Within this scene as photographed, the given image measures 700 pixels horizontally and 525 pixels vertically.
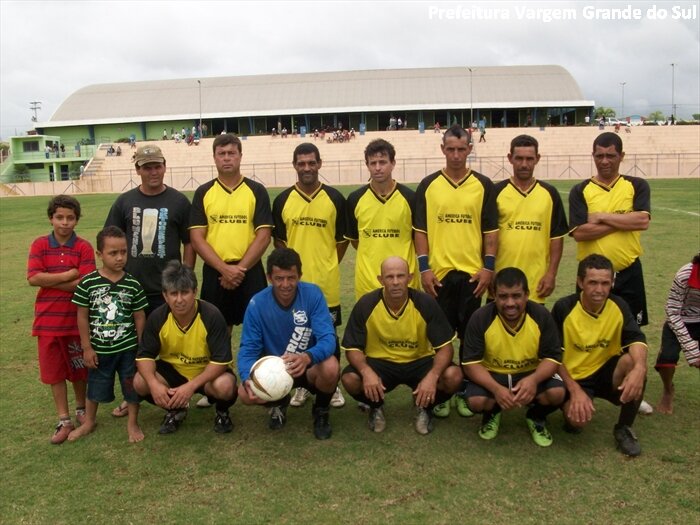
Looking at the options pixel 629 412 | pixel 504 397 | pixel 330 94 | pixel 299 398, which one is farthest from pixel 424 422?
pixel 330 94

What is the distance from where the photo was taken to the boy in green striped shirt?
4.38 metres

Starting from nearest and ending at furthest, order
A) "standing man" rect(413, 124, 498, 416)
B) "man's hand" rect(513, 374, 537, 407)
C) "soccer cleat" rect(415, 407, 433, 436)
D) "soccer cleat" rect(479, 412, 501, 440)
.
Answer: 1. "man's hand" rect(513, 374, 537, 407)
2. "soccer cleat" rect(479, 412, 501, 440)
3. "soccer cleat" rect(415, 407, 433, 436)
4. "standing man" rect(413, 124, 498, 416)

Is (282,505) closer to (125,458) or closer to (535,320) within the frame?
(125,458)

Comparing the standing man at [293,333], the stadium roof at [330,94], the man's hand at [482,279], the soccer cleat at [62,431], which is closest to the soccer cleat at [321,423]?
the standing man at [293,333]

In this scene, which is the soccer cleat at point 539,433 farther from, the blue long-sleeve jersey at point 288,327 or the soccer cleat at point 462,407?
the blue long-sleeve jersey at point 288,327

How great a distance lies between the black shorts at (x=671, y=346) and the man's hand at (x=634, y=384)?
2.59ft

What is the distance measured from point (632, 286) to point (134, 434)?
3.96m

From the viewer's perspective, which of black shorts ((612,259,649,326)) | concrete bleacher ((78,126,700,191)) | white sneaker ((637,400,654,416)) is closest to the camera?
white sneaker ((637,400,654,416))

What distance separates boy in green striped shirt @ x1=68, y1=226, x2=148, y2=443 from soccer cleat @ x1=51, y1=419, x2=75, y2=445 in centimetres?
5

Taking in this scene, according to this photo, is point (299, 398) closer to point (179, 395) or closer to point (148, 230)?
point (179, 395)

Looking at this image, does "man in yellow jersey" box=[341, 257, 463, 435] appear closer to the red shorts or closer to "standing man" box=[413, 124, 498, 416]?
"standing man" box=[413, 124, 498, 416]

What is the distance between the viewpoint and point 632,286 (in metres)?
4.88

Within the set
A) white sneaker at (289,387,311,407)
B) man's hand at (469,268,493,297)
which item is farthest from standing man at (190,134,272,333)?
man's hand at (469,268,493,297)

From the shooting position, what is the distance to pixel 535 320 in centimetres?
427
